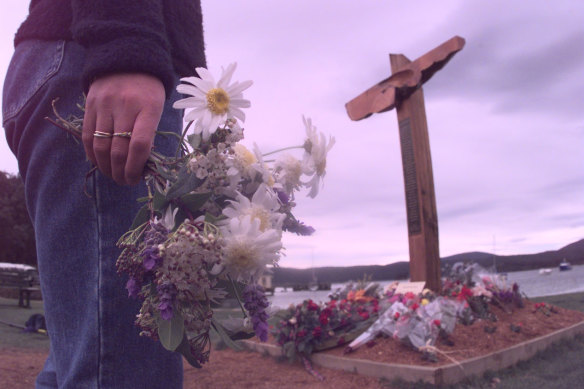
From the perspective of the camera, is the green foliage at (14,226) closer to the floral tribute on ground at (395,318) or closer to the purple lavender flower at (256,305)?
Result: the floral tribute on ground at (395,318)

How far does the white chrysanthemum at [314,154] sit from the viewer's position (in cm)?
110

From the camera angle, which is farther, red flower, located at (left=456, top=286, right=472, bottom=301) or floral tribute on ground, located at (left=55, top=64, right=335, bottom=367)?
red flower, located at (left=456, top=286, right=472, bottom=301)

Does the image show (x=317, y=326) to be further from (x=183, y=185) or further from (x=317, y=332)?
(x=183, y=185)

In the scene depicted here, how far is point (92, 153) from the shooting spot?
973mm

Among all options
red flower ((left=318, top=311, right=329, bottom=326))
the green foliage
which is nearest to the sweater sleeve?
red flower ((left=318, top=311, right=329, bottom=326))

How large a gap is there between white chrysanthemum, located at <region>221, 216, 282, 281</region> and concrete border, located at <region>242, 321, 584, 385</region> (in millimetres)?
2371

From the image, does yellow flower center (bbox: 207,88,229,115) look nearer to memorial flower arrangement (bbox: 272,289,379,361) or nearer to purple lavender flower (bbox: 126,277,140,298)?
purple lavender flower (bbox: 126,277,140,298)

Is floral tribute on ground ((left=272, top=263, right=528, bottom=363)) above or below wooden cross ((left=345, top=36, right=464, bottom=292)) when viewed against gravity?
below

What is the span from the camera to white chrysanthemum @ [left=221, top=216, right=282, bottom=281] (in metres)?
0.82

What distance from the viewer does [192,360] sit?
0.90 m

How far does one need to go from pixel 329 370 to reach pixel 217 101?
308 cm

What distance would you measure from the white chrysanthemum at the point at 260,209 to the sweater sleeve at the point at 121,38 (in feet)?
1.11

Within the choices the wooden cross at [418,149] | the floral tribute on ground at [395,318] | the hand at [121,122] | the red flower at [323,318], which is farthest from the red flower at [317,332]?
the hand at [121,122]

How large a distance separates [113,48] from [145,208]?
1.13 feet
